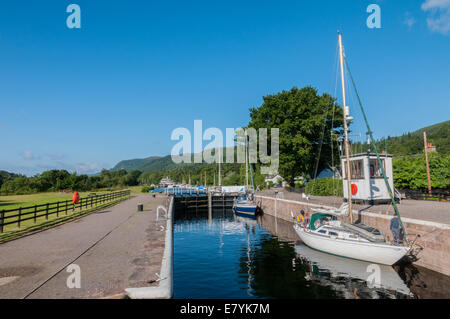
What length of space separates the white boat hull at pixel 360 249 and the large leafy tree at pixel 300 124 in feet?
84.8

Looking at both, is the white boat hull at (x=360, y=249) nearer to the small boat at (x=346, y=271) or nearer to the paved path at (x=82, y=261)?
the small boat at (x=346, y=271)

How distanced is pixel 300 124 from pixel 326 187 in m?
11.0

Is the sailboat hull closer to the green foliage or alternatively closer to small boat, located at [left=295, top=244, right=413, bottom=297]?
the green foliage

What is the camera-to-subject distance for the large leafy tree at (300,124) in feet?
138

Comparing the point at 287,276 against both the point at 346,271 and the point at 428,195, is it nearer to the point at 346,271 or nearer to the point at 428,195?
the point at 346,271

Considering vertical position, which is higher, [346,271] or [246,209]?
[246,209]

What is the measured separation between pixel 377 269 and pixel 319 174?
Result: 138 ft

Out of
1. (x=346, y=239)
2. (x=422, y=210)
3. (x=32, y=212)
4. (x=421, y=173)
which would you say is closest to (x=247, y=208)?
(x=422, y=210)

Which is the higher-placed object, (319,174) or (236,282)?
(319,174)

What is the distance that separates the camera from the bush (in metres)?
35.2

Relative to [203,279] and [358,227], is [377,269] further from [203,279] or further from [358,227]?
[203,279]

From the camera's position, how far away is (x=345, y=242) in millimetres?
14766
